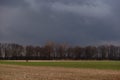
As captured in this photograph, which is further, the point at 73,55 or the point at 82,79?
the point at 73,55

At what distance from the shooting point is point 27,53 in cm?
18362

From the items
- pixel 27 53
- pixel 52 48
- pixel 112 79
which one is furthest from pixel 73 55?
pixel 112 79

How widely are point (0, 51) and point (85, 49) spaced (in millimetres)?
51227

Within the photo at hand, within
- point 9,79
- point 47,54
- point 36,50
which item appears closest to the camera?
point 9,79

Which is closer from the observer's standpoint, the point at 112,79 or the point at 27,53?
the point at 112,79

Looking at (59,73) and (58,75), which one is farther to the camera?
(59,73)

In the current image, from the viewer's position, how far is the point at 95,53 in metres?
189

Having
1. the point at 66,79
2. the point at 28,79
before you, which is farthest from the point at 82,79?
the point at 28,79

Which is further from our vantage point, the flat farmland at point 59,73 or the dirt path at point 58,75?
the flat farmland at point 59,73

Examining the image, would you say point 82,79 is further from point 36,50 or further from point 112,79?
point 36,50

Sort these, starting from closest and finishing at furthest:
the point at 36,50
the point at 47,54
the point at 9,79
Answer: the point at 9,79 → the point at 47,54 → the point at 36,50

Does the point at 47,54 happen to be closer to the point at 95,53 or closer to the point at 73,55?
the point at 73,55

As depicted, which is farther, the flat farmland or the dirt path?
the flat farmland

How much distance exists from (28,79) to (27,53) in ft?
515
